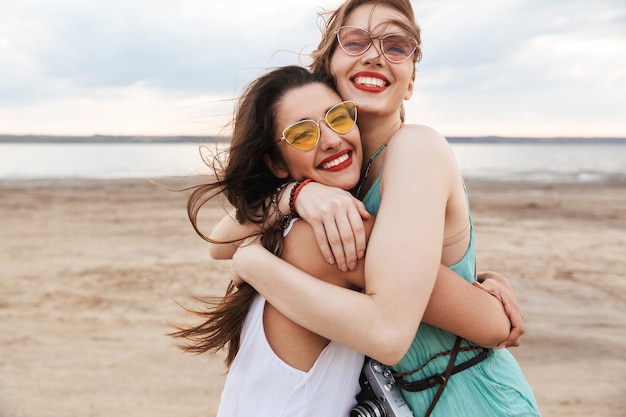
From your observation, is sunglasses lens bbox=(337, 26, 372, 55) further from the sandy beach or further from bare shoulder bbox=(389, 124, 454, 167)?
the sandy beach

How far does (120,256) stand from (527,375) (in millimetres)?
6863

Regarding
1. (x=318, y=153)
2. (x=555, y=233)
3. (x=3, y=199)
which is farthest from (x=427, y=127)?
(x=3, y=199)

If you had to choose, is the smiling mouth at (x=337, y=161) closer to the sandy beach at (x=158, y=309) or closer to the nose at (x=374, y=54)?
the nose at (x=374, y=54)

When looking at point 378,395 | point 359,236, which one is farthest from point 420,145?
point 378,395

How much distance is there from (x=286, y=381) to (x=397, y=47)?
127 cm

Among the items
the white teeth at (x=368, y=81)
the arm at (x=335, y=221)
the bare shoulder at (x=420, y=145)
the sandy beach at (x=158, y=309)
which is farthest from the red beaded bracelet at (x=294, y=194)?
the sandy beach at (x=158, y=309)

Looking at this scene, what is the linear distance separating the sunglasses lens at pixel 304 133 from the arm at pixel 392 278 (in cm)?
38

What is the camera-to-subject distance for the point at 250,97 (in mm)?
2148

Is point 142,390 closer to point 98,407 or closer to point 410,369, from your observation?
point 98,407

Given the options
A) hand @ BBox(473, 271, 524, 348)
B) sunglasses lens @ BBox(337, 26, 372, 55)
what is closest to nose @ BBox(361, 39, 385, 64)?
sunglasses lens @ BBox(337, 26, 372, 55)

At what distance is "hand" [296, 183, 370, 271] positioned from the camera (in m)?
1.67

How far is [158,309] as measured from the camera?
688 cm

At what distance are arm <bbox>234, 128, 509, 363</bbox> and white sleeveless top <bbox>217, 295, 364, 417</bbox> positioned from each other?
0.20m

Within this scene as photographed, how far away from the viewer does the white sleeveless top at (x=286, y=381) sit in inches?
69.7
